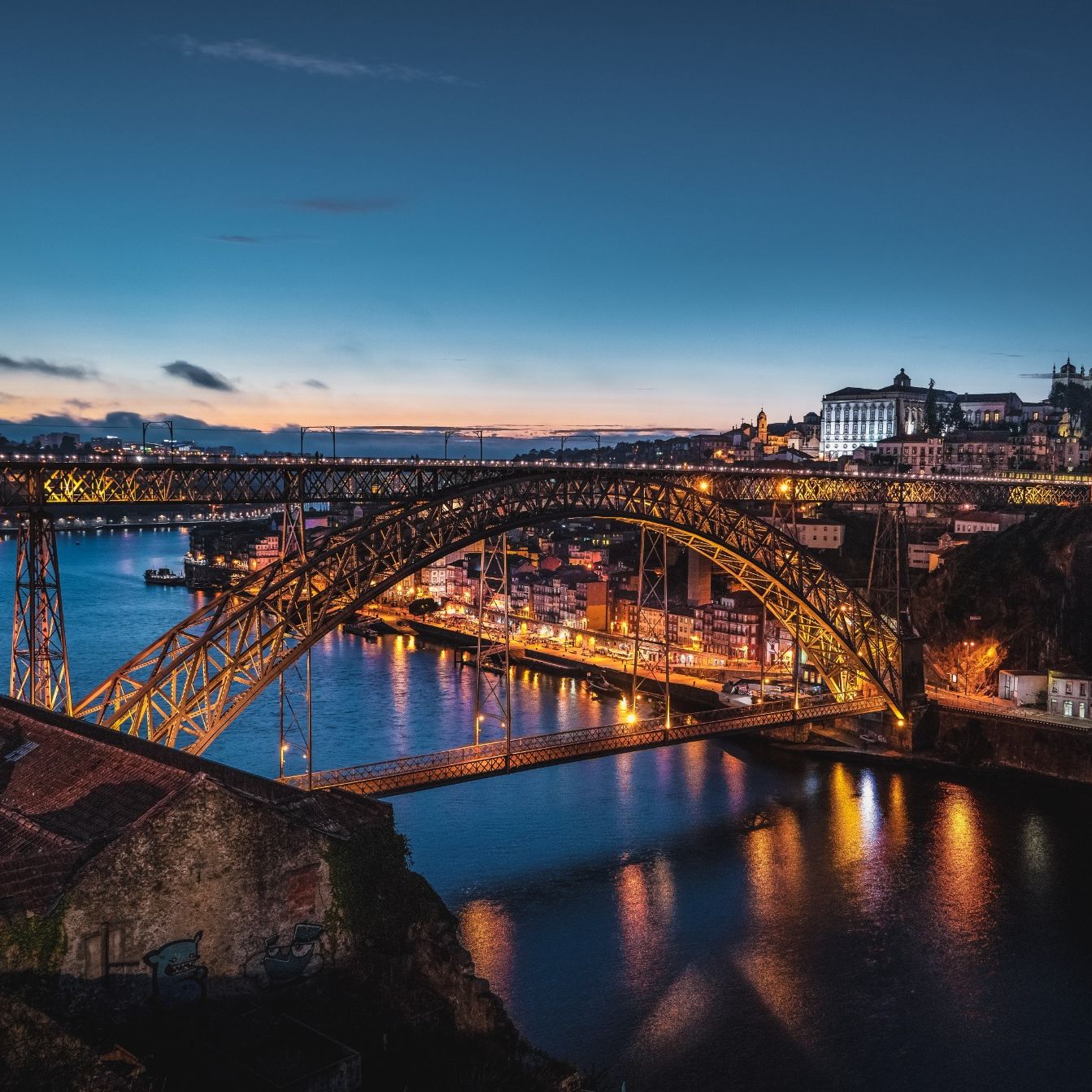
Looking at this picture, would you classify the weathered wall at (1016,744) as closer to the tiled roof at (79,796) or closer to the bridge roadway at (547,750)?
the bridge roadway at (547,750)

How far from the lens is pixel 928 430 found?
216ft

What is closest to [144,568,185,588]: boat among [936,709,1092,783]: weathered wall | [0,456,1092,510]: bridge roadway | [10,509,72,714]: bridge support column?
[0,456,1092,510]: bridge roadway

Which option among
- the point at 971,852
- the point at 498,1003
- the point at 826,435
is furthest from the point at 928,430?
the point at 498,1003

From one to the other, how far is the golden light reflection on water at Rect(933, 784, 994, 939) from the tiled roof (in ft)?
32.7

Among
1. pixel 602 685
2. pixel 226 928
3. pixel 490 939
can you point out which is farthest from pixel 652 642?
pixel 226 928

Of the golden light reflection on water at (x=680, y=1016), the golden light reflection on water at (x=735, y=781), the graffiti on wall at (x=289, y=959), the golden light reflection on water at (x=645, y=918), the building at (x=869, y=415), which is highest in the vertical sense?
the building at (x=869, y=415)

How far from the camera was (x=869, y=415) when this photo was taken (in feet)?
261

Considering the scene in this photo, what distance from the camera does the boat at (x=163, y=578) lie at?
2355 inches

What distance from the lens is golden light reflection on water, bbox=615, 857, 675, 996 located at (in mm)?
13875

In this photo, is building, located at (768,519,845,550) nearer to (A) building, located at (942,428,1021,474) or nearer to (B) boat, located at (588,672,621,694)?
(B) boat, located at (588,672,621,694)

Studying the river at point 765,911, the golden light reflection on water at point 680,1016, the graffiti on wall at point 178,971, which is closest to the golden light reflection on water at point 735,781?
the river at point 765,911

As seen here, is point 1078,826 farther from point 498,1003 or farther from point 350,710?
point 350,710

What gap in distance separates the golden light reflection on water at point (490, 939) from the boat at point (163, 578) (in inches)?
1886

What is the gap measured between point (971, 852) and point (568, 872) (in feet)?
21.1
